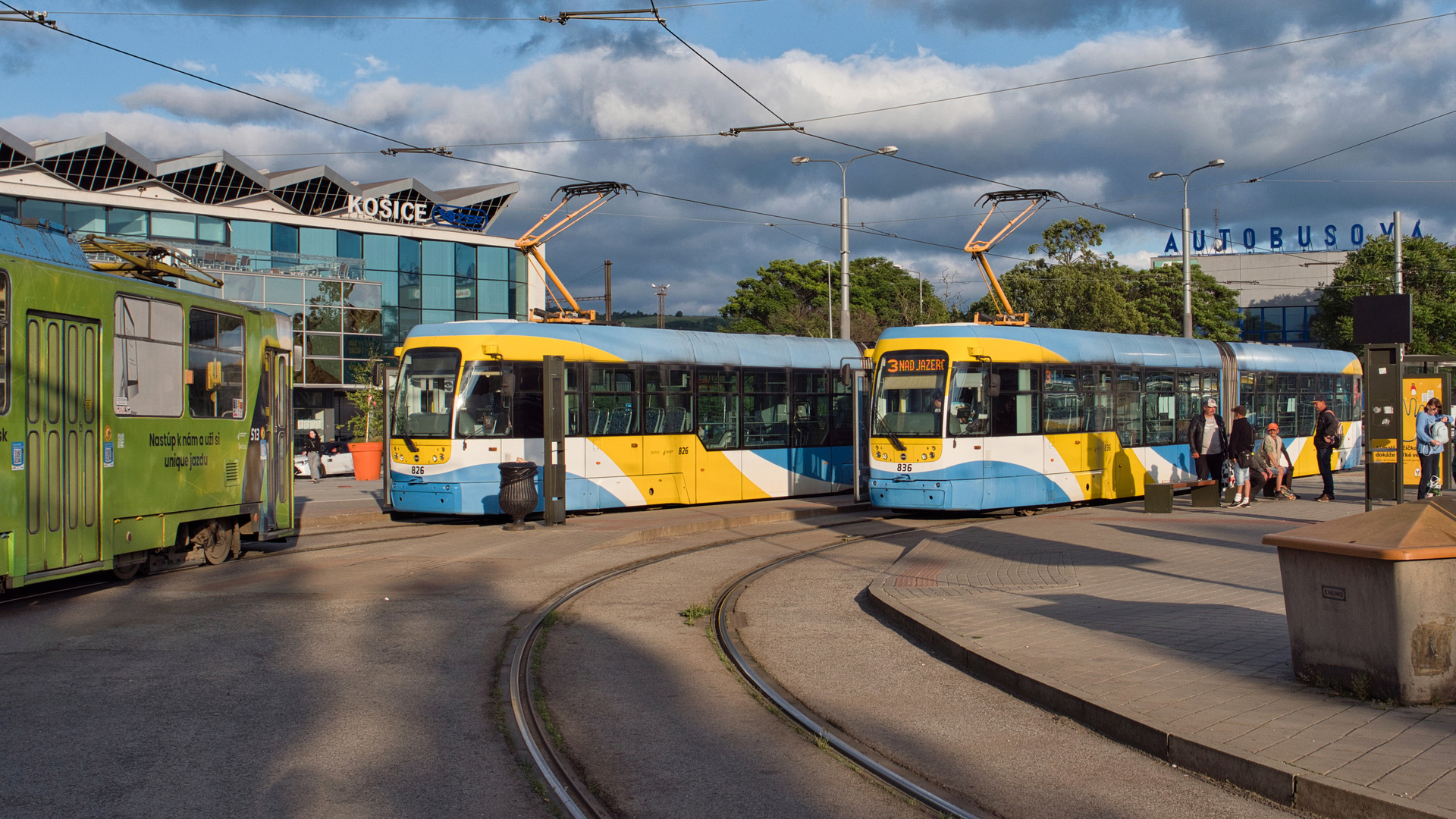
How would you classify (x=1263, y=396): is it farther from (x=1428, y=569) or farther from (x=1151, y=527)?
(x=1428, y=569)

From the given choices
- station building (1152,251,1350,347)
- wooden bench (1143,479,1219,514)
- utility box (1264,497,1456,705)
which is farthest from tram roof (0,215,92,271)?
station building (1152,251,1350,347)

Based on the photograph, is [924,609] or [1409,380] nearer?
[924,609]

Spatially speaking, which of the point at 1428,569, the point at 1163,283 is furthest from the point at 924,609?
the point at 1163,283

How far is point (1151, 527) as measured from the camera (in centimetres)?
1568

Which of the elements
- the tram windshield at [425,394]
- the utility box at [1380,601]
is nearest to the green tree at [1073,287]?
the tram windshield at [425,394]

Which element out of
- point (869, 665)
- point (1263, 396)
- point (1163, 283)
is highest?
point (1163, 283)

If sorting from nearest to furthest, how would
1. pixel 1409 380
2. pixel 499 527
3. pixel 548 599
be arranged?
pixel 548 599
pixel 499 527
pixel 1409 380

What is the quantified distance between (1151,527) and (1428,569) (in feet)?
33.3

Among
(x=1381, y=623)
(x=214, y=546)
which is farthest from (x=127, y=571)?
(x=1381, y=623)

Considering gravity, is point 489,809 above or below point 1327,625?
below

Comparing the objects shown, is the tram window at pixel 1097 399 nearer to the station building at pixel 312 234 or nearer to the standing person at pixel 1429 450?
the standing person at pixel 1429 450

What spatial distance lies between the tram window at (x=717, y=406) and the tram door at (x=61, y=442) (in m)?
10.6

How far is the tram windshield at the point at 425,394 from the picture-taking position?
55.1ft

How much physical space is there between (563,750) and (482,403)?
37.9 feet
